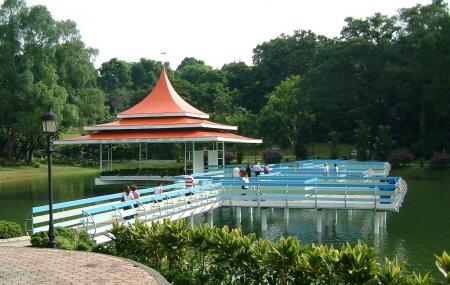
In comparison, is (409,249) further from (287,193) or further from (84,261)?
(84,261)

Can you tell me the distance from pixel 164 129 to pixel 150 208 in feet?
67.3

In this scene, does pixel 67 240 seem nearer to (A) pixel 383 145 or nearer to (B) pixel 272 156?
(B) pixel 272 156

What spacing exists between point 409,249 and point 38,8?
45781 mm

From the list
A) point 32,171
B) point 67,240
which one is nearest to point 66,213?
point 67,240

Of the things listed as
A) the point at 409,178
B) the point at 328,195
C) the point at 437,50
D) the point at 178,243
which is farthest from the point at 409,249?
the point at 437,50

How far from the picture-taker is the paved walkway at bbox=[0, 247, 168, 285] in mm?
9367

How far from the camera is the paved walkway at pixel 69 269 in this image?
9367mm

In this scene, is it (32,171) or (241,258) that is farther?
(32,171)

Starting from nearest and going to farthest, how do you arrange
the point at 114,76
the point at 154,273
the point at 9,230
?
the point at 154,273, the point at 9,230, the point at 114,76

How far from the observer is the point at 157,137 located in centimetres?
3609

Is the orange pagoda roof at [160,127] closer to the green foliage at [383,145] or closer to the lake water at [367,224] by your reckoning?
the lake water at [367,224]

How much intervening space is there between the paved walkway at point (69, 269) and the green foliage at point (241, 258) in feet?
1.84

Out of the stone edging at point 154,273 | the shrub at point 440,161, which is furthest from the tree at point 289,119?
the stone edging at point 154,273

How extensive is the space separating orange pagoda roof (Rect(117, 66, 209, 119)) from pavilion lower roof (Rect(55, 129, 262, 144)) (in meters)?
2.02
